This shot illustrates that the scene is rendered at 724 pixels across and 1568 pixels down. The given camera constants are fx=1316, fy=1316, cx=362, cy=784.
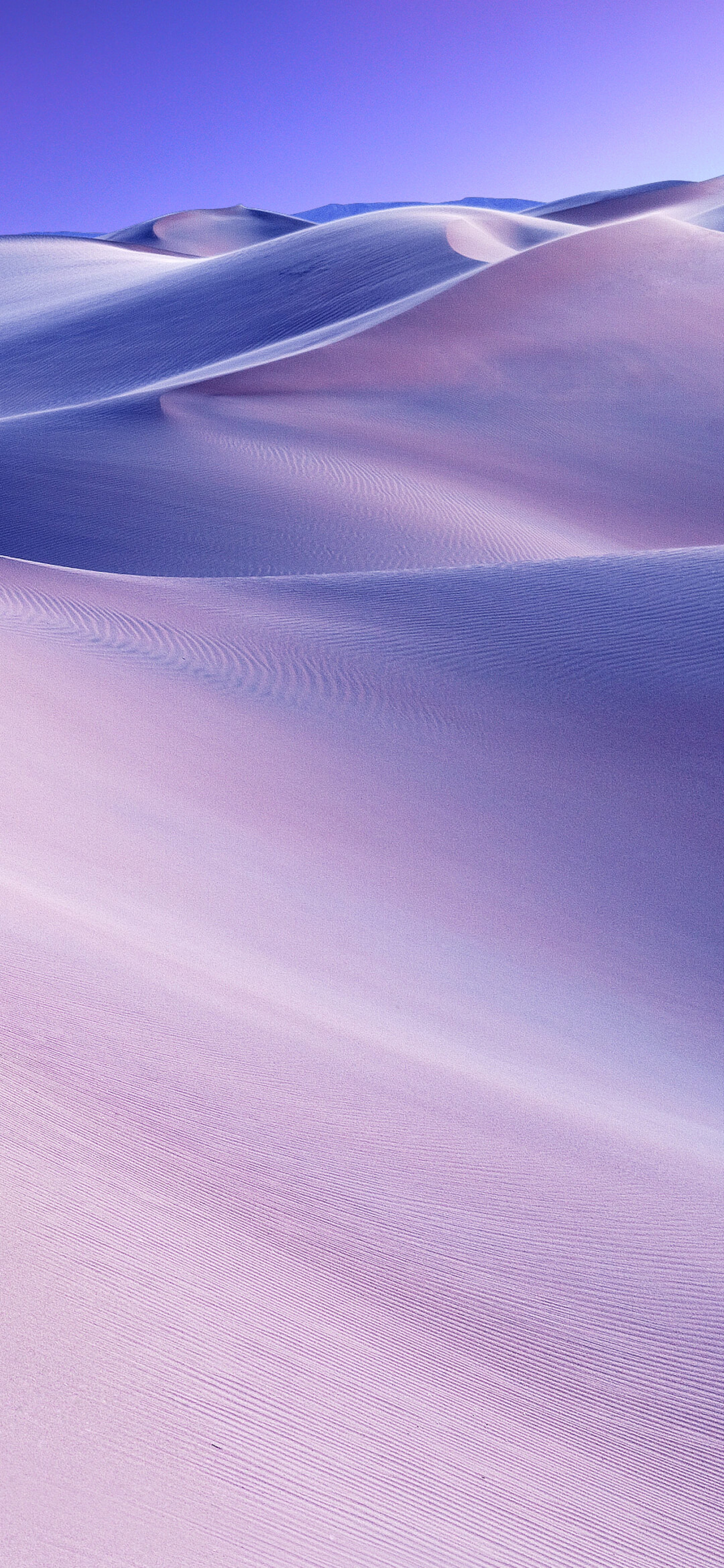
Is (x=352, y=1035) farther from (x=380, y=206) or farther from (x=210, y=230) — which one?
(x=380, y=206)

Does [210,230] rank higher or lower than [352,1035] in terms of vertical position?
higher

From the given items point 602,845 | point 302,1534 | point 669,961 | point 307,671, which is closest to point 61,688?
point 307,671

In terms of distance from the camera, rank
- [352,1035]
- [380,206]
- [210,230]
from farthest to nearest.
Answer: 1. [380,206]
2. [210,230]
3. [352,1035]

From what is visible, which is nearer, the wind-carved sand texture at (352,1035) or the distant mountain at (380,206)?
the wind-carved sand texture at (352,1035)

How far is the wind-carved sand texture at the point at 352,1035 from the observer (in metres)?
2.17

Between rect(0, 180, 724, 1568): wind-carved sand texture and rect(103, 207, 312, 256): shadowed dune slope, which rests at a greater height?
rect(103, 207, 312, 256): shadowed dune slope

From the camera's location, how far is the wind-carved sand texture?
2166 millimetres

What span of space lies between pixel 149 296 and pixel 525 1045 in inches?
948

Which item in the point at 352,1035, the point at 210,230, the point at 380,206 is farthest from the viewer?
the point at 380,206

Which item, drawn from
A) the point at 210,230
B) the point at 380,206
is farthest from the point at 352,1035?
the point at 380,206

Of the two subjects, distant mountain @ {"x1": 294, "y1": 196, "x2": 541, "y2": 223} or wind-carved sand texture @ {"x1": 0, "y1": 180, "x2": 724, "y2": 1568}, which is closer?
wind-carved sand texture @ {"x1": 0, "y1": 180, "x2": 724, "y2": 1568}

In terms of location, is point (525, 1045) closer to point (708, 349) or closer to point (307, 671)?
point (307, 671)

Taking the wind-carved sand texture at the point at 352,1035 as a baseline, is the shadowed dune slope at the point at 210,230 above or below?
above

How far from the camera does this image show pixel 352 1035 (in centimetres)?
396
